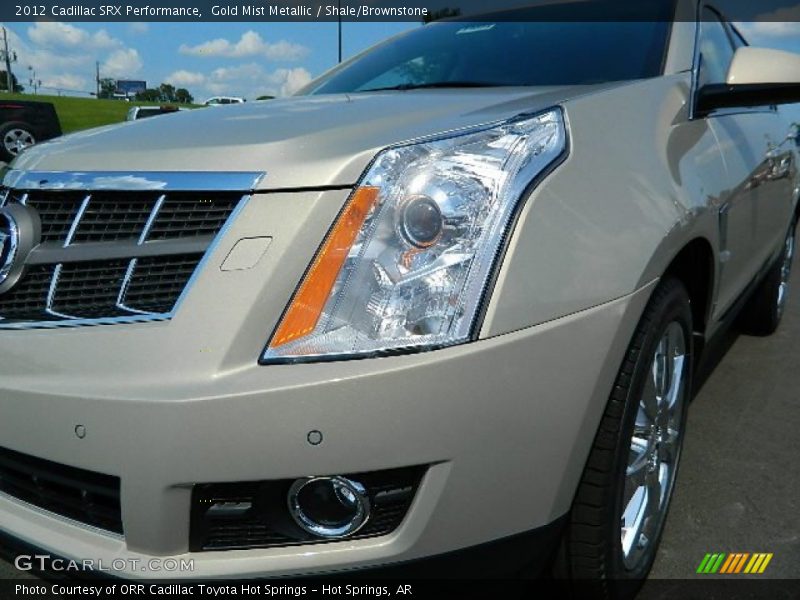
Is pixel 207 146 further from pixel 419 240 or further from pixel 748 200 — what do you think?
pixel 748 200

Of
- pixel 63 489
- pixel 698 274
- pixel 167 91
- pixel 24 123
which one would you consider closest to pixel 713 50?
pixel 698 274

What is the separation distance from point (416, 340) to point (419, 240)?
206 millimetres

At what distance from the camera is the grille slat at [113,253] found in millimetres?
1443

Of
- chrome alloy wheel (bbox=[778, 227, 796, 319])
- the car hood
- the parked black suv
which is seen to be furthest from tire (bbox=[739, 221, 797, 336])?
the parked black suv

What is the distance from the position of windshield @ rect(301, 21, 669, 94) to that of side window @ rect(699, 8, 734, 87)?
27 cm

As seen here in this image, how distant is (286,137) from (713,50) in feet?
7.04

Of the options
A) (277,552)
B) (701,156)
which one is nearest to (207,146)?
(277,552)

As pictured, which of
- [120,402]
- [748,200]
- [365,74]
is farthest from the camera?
[365,74]

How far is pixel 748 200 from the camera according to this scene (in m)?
2.62

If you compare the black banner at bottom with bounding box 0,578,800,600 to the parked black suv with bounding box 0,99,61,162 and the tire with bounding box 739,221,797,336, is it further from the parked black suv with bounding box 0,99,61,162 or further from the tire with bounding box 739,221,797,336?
the parked black suv with bounding box 0,99,61,162

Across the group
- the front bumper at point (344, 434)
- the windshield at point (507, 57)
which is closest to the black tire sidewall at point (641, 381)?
the front bumper at point (344, 434)

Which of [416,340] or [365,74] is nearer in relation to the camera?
[416,340]

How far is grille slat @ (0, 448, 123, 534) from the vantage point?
1402 mm

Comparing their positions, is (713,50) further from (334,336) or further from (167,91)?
(167,91)
